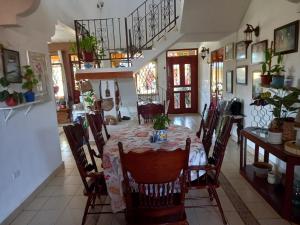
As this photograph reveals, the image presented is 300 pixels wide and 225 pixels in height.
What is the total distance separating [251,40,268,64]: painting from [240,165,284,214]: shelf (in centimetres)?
186

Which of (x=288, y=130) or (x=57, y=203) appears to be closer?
(x=288, y=130)

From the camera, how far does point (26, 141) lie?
2.91m

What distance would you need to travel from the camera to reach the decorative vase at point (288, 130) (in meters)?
2.54

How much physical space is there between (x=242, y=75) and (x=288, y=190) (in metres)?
2.96

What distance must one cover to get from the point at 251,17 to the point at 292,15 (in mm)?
1287

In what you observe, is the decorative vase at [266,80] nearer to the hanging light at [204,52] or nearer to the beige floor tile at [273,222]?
the beige floor tile at [273,222]

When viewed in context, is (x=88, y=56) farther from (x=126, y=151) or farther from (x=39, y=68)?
(x=126, y=151)

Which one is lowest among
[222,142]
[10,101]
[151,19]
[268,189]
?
[268,189]

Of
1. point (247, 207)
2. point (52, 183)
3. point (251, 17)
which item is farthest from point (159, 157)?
point (251, 17)

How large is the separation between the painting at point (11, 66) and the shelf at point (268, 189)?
3067 millimetres

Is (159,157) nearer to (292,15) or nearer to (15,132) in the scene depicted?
(15,132)

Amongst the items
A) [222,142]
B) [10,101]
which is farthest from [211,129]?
[10,101]

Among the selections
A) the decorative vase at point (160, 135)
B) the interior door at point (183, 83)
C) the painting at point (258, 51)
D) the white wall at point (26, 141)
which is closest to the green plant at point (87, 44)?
the white wall at point (26, 141)

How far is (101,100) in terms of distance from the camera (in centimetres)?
516
